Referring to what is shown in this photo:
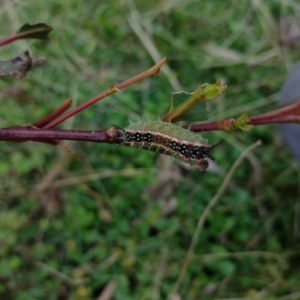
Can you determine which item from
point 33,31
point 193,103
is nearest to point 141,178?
point 33,31

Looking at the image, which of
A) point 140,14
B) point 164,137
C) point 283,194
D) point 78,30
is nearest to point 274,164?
point 283,194

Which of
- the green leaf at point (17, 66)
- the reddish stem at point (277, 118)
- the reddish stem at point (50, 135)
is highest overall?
the green leaf at point (17, 66)

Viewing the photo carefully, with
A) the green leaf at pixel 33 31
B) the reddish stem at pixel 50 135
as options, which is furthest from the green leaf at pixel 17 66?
the reddish stem at pixel 50 135

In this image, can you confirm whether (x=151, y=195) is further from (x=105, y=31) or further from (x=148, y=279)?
(x=105, y=31)

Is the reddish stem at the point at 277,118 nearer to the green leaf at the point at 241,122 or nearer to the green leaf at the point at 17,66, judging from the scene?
the green leaf at the point at 241,122

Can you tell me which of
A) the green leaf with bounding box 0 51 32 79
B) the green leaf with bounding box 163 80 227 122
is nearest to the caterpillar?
the green leaf with bounding box 163 80 227 122

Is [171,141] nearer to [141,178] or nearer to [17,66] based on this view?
[17,66]

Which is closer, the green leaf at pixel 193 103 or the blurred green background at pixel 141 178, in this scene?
the green leaf at pixel 193 103
